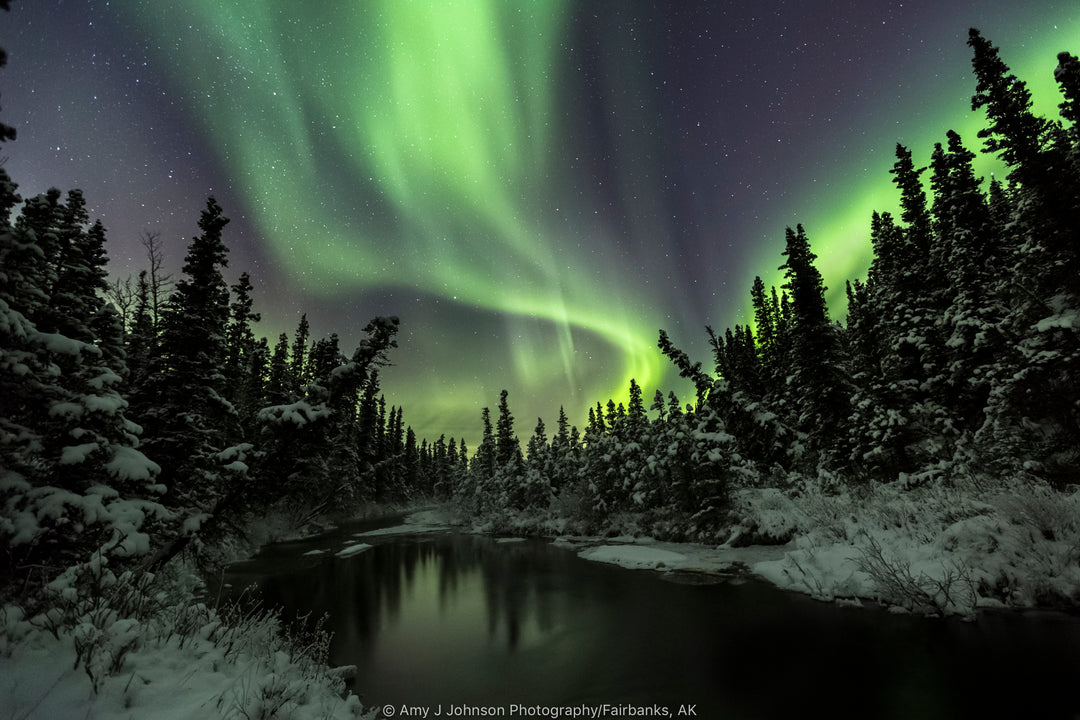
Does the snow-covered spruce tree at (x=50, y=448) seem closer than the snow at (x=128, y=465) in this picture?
Yes

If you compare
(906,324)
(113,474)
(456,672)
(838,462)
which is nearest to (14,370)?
(113,474)

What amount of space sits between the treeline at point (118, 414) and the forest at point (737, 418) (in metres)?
0.06

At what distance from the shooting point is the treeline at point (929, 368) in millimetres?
12992

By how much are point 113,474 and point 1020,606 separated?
1889cm

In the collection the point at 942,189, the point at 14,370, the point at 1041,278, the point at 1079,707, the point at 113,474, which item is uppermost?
the point at 942,189

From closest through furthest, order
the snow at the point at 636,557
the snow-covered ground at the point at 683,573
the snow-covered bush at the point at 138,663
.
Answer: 1. the snow-covered bush at the point at 138,663
2. the snow-covered ground at the point at 683,573
3. the snow at the point at 636,557

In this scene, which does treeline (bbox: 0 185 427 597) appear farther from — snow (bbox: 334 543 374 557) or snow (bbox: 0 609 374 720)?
snow (bbox: 334 543 374 557)

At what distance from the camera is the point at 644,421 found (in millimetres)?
38750

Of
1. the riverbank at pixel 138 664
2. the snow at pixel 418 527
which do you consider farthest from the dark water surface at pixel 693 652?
the snow at pixel 418 527

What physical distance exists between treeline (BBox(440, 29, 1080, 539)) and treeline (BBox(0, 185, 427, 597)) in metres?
19.2

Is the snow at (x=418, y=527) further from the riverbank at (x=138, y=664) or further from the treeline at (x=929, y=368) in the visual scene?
the riverbank at (x=138, y=664)

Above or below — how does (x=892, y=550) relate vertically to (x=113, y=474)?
below

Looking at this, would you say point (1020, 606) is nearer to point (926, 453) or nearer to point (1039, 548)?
point (1039, 548)

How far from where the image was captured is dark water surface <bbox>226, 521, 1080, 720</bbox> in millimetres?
7461
